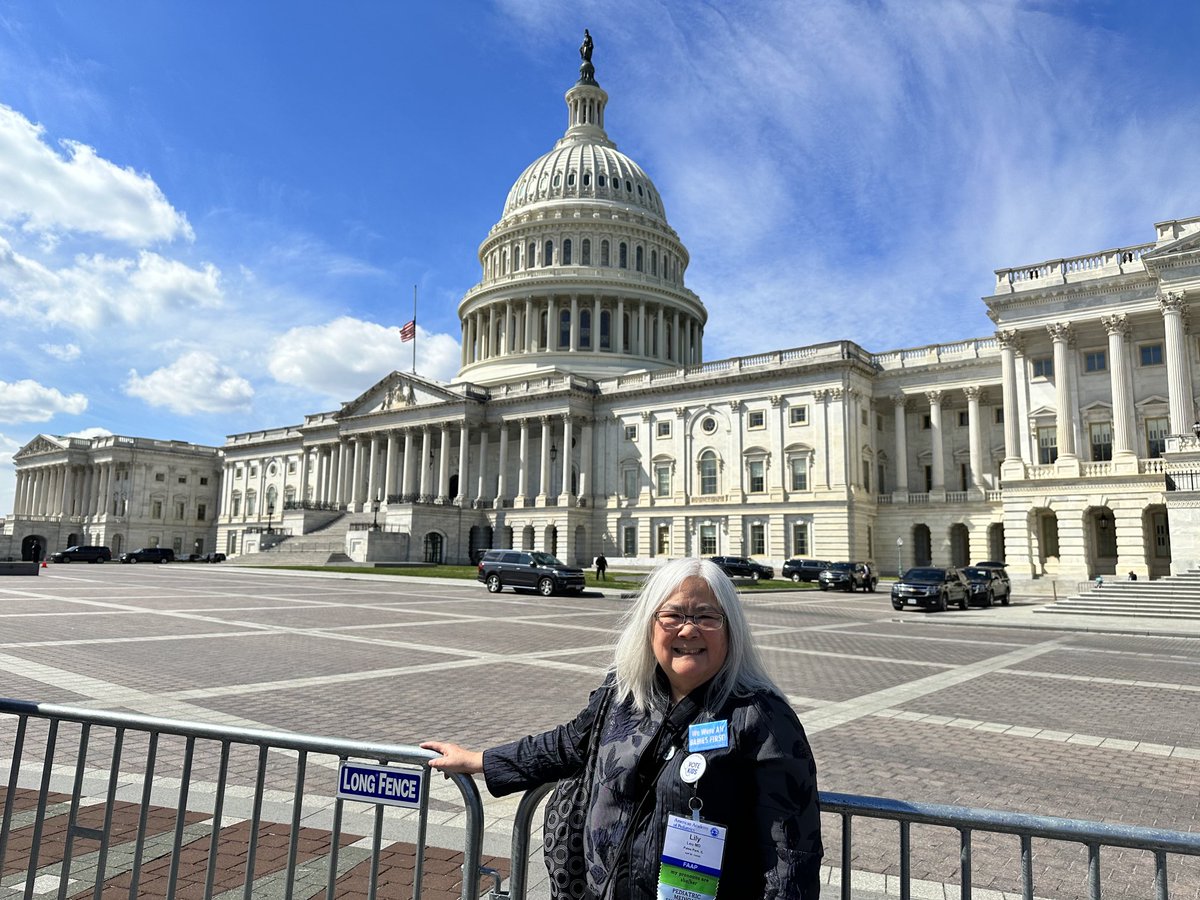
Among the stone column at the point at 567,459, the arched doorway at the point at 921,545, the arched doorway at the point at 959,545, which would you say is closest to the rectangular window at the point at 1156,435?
the arched doorway at the point at 959,545

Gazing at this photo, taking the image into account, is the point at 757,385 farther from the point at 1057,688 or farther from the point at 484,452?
the point at 1057,688

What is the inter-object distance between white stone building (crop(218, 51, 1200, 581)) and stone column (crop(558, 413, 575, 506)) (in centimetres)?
46

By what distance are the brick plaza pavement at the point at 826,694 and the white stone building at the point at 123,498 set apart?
93.8 meters

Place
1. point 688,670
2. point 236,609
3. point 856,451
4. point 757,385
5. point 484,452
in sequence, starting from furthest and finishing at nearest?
point 484,452, point 757,385, point 856,451, point 236,609, point 688,670

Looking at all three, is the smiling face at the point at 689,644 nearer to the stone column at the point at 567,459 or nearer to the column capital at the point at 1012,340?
the column capital at the point at 1012,340

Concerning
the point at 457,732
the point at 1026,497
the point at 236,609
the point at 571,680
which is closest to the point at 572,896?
the point at 457,732

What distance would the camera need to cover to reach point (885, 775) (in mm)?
7957

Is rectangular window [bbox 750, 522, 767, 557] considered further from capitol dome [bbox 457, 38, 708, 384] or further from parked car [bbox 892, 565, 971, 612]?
parked car [bbox 892, 565, 971, 612]

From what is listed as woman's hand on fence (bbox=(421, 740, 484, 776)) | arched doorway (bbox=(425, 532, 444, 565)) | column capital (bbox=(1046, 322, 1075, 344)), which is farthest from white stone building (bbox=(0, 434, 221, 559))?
woman's hand on fence (bbox=(421, 740, 484, 776))

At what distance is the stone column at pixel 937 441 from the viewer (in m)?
57.8

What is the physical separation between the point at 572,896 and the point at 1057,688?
13.0 m

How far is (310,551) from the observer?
71.2 meters

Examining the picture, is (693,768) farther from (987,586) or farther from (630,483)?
(630,483)

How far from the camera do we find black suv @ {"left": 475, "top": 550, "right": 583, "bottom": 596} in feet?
118
